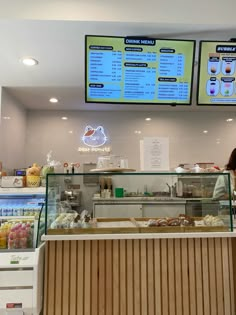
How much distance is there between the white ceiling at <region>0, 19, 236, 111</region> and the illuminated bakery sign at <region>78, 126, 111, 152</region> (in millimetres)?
1205

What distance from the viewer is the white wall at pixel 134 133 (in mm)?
5267

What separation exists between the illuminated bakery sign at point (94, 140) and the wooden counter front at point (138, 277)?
3254 mm

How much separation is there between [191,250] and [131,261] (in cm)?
47

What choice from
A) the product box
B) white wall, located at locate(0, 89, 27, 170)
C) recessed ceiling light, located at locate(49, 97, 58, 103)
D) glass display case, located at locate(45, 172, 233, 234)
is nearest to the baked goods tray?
glass display case, located at locate(45, 172, 233, 234)

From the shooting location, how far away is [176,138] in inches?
212

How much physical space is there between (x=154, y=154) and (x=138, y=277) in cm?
103

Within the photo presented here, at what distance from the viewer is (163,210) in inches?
99.7

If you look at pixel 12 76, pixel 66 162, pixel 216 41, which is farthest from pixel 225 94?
pixel 66 162

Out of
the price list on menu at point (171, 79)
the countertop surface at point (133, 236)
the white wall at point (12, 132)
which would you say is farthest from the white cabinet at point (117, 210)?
the white wall at point (12, 132)

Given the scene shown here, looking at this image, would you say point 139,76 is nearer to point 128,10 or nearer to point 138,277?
point 128,10

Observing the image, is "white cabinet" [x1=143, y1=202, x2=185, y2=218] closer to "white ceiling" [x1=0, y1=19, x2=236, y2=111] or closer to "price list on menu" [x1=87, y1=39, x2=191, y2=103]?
"price list on menu" [x1=87, y1=39, x2=191, y2=103]

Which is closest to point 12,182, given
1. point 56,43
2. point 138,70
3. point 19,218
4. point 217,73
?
point 19,218

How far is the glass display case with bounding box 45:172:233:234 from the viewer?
7.09 feet

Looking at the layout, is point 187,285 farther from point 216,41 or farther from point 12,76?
point 12,76
